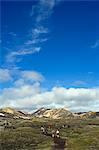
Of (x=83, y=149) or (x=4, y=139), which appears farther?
(x=4, y=139)

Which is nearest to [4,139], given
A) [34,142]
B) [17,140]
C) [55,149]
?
[17,140]

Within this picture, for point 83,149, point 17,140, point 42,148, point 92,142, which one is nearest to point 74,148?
point 83,149

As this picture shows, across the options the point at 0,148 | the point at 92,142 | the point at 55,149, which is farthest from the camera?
the point at 92,142

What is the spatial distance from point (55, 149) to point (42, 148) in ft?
19.5

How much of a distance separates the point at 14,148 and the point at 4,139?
24637 millimetres

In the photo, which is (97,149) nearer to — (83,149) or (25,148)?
(83,149)

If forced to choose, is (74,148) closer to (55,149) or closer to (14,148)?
(55,149)

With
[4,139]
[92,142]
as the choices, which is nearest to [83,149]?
[92,142]

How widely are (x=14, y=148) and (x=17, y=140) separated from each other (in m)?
21.2

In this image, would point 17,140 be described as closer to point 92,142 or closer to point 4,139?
point 4,139

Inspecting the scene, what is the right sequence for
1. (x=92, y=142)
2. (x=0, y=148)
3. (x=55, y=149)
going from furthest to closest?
(x=92, y=142) < (x=0, y=148) < (x=55, y=149)

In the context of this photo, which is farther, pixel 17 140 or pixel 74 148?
pixel 17 140

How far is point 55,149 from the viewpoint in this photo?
338 feet

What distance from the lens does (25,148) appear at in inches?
4259
